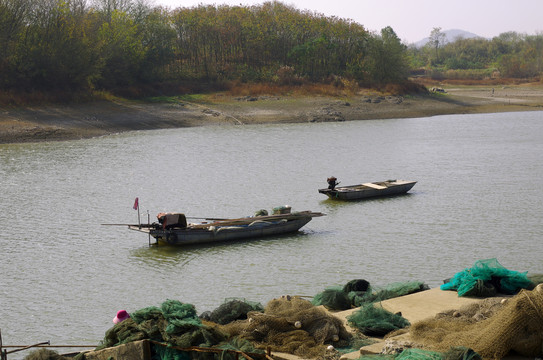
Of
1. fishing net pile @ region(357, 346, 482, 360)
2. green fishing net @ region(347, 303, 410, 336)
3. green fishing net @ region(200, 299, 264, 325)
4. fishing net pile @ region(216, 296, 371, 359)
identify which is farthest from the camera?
green fishing net @ region(200, 299, 264, 325)

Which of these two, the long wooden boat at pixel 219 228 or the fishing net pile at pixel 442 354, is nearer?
the fishing net pile at pixel 442 354

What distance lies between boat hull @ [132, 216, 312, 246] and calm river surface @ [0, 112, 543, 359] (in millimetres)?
378

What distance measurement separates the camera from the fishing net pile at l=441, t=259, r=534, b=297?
12.4m

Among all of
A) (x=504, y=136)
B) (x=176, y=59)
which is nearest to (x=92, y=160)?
(x=504, y=136)

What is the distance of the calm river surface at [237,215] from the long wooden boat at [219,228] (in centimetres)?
40

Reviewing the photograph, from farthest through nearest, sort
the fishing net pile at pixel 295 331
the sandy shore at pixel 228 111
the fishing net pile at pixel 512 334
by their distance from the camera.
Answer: the sandy shore at pixel 228 111 → the fishing net pile at pixel 295 331 → the fishing net pile at pixel 512 334

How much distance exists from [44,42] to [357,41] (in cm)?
3574

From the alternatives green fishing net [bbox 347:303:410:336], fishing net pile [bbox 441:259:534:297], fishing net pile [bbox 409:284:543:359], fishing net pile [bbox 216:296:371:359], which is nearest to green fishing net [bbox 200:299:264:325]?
A: fishing net pile [bbox 216:296:371:359]

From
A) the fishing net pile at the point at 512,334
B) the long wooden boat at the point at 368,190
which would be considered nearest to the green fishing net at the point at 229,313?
the fishing net pile at the point at 512,334

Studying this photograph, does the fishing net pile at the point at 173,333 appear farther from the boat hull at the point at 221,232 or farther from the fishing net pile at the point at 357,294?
the boat hull at the point at 221,232

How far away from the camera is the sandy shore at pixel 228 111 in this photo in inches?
1902

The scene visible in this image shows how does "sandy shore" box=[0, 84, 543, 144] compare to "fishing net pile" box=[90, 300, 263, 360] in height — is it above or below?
above

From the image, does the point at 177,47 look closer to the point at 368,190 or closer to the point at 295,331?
the point at 368,190

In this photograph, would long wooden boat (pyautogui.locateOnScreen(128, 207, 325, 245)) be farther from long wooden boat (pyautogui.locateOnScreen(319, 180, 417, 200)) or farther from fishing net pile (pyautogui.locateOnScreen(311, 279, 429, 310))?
fishing net pile (pyautogui.locateOnScreen(311, 279, 429, 310))
